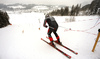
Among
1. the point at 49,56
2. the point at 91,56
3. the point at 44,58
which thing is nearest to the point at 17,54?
the point at 44,58

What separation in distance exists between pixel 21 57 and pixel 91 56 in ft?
12.2

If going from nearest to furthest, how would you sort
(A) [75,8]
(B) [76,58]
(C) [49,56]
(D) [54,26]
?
(B) [76,58], (C) [49,56], (D) [54,26], (A) [75,8]

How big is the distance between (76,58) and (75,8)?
5407cm

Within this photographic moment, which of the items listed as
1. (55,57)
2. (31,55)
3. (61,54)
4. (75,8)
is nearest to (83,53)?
(61,54)

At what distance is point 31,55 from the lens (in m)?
2.85

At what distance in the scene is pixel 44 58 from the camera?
2643mm

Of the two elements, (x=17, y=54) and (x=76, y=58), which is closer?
(x=76, y=58)

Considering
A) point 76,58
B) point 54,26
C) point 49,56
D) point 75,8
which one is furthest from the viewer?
point 75,8

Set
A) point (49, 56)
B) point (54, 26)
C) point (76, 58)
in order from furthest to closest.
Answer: point (54, 26), point (49, 56), point (76, 58)

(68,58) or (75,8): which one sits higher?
(75,8)

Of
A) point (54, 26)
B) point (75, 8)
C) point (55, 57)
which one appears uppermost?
point (75, 8)

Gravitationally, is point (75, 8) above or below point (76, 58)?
above

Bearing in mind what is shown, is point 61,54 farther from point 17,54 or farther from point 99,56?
A: point 17,54

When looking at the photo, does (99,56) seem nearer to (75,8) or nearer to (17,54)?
(17,54)
